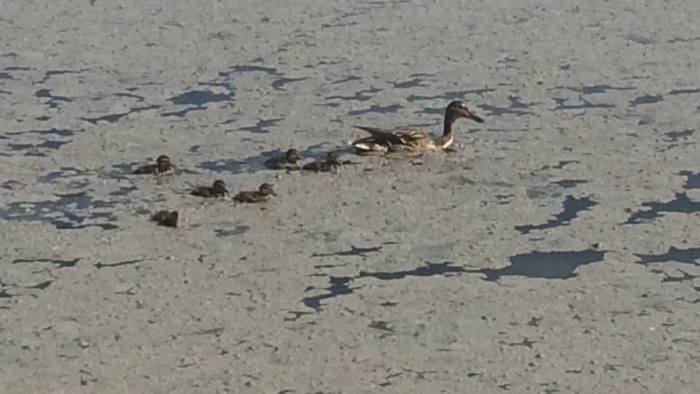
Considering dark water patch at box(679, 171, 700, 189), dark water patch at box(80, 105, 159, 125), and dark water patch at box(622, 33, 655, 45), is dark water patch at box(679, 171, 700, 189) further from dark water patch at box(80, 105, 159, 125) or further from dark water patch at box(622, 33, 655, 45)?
dark water patch at box(80, 105, 159, 125)

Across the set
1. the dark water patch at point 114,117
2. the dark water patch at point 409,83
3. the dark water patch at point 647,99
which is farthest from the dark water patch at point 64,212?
the dark water patch at point 647,99

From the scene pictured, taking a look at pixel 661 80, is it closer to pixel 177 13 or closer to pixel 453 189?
pixel 453 189

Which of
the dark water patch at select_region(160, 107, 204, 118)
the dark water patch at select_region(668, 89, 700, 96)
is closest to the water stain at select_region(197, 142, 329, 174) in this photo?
the dark water patch at select_region(160, 107, 204, 118)

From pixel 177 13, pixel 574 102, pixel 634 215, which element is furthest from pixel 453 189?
pixel 177 13

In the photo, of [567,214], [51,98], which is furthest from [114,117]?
[567,214]

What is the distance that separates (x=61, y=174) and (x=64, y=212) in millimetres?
438

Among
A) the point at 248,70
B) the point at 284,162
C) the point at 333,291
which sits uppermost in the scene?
the point at 248,70

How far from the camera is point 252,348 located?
4336 millimetres

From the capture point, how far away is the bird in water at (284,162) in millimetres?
5879

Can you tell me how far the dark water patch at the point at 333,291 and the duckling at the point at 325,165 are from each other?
3.47 ft

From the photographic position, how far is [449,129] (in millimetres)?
6203

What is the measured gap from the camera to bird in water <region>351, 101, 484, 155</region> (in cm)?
611

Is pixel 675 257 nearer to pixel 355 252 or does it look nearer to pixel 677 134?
pixel 355 252

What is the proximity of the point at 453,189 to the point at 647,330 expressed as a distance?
4.68 feet
